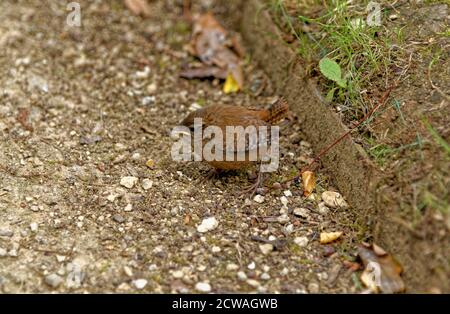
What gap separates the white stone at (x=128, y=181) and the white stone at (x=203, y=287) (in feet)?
3.44

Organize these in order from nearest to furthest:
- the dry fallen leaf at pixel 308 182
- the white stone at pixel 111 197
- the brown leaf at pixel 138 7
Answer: the white stone at pixel 111 197
the dry fallen leaf at pixel 308 182
the brown leaf at pixel 138 7

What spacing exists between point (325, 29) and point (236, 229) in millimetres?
1858

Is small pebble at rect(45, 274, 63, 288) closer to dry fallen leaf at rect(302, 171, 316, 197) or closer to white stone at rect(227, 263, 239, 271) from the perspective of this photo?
white stone at rect(227, 263, 239, 271)

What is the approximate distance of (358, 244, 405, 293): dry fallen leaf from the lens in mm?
3436

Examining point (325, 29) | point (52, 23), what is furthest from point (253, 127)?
point (52, 23)

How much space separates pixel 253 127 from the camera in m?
4.25

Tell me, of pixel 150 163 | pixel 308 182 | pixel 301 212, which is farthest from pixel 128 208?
pixel 308 182

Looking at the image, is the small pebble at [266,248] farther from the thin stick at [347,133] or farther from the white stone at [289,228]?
the thin stick at [347,133]

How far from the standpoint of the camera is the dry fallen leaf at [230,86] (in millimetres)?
5352

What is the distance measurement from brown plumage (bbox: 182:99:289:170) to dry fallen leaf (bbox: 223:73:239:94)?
2.87 ft

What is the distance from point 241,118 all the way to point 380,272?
1.51 meters

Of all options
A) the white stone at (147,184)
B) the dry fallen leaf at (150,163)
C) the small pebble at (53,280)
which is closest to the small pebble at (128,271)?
the small pebble at (53,280)

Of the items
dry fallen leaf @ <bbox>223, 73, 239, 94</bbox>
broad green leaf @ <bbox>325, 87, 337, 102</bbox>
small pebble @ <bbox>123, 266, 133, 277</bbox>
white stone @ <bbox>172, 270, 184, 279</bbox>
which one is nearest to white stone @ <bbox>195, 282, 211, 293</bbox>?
white stone @ <bbox>172, 270, 184, 279</bbox>

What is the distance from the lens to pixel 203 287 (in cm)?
348
